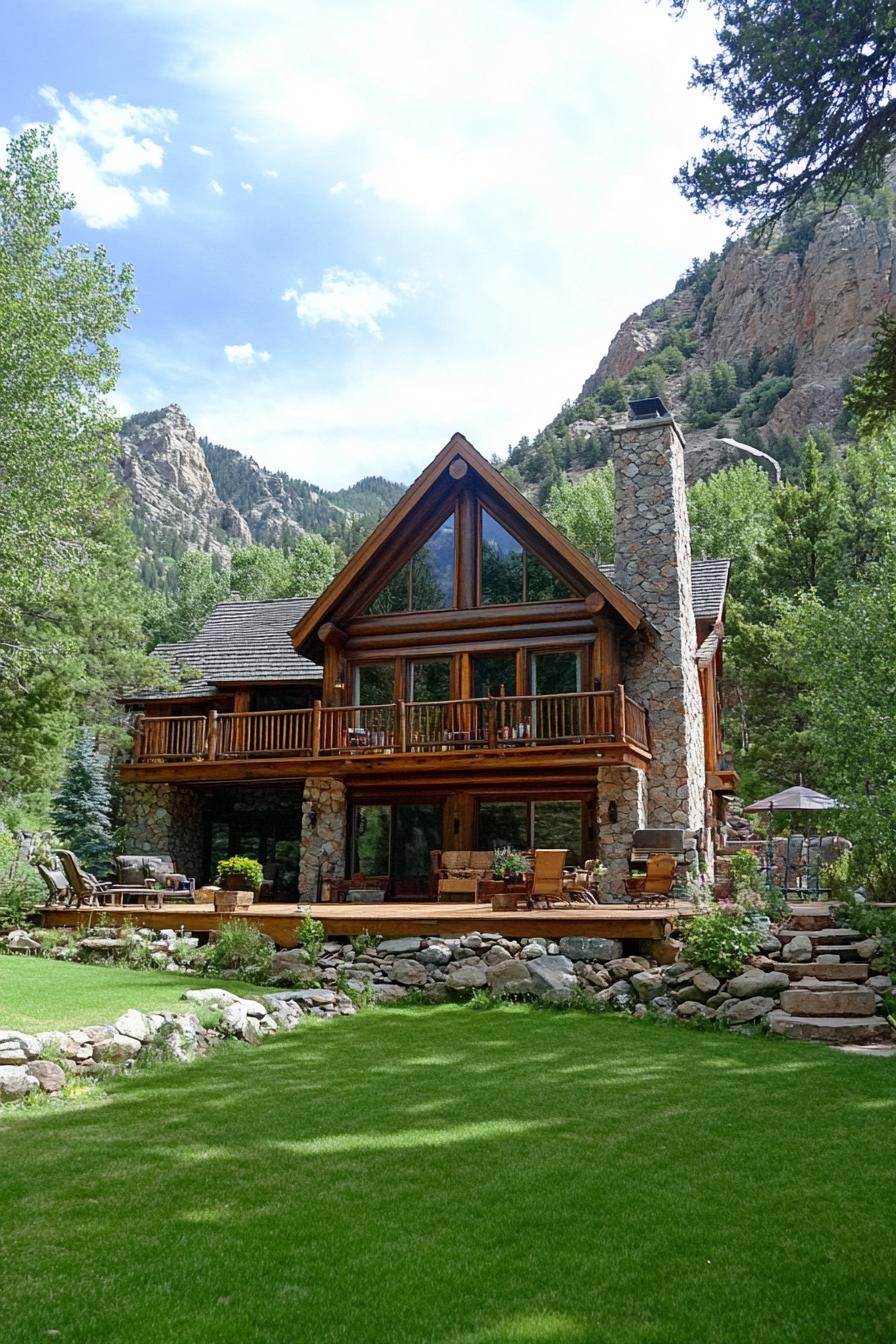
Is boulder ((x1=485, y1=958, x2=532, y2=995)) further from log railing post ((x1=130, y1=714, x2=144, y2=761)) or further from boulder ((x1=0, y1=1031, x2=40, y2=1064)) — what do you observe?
log railing post ((x1=130, y1=714, x2=144, y2=761))

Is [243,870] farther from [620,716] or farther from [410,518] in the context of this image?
[410,518]

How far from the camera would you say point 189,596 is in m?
48.1

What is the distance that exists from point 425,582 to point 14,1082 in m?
13.4

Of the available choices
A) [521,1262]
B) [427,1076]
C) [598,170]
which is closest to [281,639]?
[598,170]

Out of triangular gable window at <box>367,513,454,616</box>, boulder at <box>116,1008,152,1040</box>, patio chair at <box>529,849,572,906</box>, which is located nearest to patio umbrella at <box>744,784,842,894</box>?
patio chair at <box>529,849,572,906</box>

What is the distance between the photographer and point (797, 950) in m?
10.9

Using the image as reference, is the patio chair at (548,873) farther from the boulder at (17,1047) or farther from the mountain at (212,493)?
the mountain at (212,493)

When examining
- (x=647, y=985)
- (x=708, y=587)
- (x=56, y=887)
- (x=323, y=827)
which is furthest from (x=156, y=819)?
(x=708, y=587)

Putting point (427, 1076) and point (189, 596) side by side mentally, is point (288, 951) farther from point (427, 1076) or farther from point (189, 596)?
point (189, 596)

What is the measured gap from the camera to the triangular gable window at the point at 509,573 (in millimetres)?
18297

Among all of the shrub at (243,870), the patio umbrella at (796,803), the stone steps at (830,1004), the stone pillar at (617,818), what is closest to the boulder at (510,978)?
the stone steps at (830,1004)

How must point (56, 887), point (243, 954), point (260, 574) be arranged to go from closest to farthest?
1. point (243, 954)
2. point (56, 887)
3. point (260, 574)

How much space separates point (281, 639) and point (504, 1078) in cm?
1530

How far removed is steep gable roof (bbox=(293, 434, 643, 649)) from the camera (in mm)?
17766
